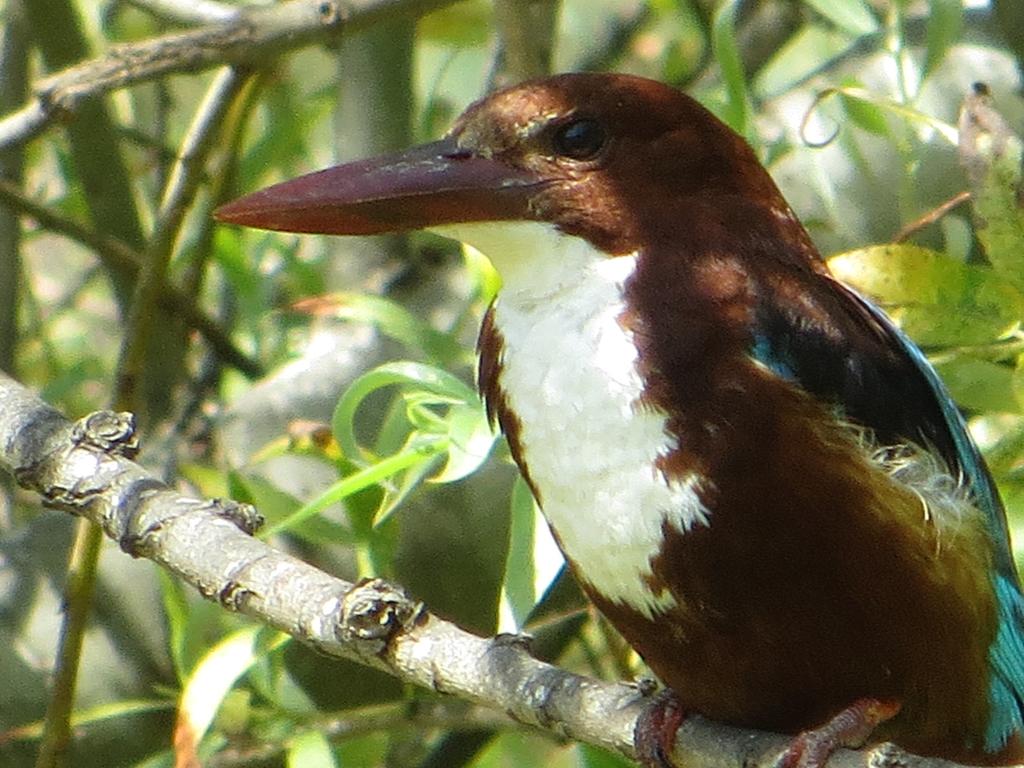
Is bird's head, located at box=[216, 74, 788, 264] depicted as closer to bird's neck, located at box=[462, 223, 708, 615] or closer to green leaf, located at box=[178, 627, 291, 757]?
bird's neck, located at box=[462, 223, 708, 615]

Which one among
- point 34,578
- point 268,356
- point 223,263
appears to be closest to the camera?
point 34,578

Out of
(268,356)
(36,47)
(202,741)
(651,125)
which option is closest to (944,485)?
(651,125)

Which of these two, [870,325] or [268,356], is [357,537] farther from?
[268,356]

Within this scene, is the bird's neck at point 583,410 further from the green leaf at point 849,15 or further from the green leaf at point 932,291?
the green leaf at point 849,15

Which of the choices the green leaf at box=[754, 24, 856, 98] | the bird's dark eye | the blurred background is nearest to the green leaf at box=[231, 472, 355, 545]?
the blurred background

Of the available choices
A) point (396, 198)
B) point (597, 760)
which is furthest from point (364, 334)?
point (396, 198)

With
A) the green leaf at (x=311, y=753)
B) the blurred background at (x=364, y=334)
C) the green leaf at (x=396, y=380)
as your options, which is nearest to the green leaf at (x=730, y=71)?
the blurred background at (x=364, y=334)

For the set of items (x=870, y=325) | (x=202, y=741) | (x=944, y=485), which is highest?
(x=870, y=325)
